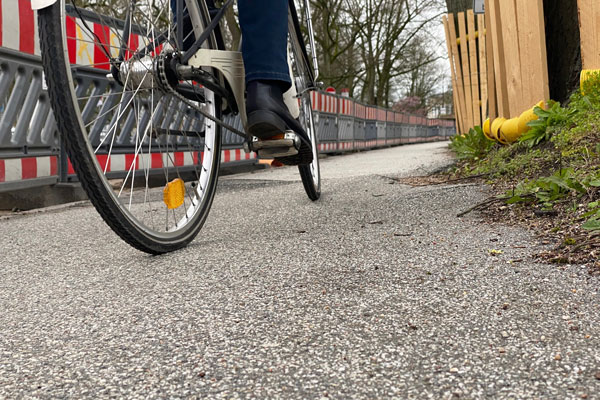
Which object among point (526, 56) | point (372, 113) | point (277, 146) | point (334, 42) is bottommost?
point (277, 146)

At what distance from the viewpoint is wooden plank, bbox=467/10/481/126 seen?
7059mm

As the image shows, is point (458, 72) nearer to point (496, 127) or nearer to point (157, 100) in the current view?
point (496, 127)

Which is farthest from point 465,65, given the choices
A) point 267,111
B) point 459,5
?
point 267,111

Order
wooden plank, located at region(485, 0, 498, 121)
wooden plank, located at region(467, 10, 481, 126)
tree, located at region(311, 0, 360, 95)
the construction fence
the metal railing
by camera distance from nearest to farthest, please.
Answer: the metal railing → the construction fence → wooden plank, located at region(485, 0, 498, 121) → wooden plank, located at region(467, 10, 481, 126) → tree, located at region(311, 0, 360, 95)

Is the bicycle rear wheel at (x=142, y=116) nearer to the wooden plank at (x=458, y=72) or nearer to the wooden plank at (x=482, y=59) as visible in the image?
the wooden plank at (x=482, y=59)

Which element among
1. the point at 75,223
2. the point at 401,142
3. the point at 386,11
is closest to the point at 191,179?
the point at 75,223

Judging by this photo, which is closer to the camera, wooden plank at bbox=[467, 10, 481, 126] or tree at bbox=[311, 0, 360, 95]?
wooden plank at bbox=[467, 10, 481, 126]

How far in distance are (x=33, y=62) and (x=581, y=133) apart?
3.84m

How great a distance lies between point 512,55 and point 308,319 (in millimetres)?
3226

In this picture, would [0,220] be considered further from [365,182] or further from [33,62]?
[365,182]

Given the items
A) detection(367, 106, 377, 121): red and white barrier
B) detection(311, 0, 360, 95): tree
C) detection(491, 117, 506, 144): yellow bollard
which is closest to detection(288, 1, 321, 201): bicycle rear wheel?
Result: detection(491, 117, 506, 144): yellow bollard

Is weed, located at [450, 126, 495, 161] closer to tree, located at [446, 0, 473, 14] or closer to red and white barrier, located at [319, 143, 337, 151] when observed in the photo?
tree, located at [446, 0, 473, 14]

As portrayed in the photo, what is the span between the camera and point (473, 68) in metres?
7.21

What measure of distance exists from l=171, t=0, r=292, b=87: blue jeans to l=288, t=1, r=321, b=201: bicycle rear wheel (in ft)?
1.90
